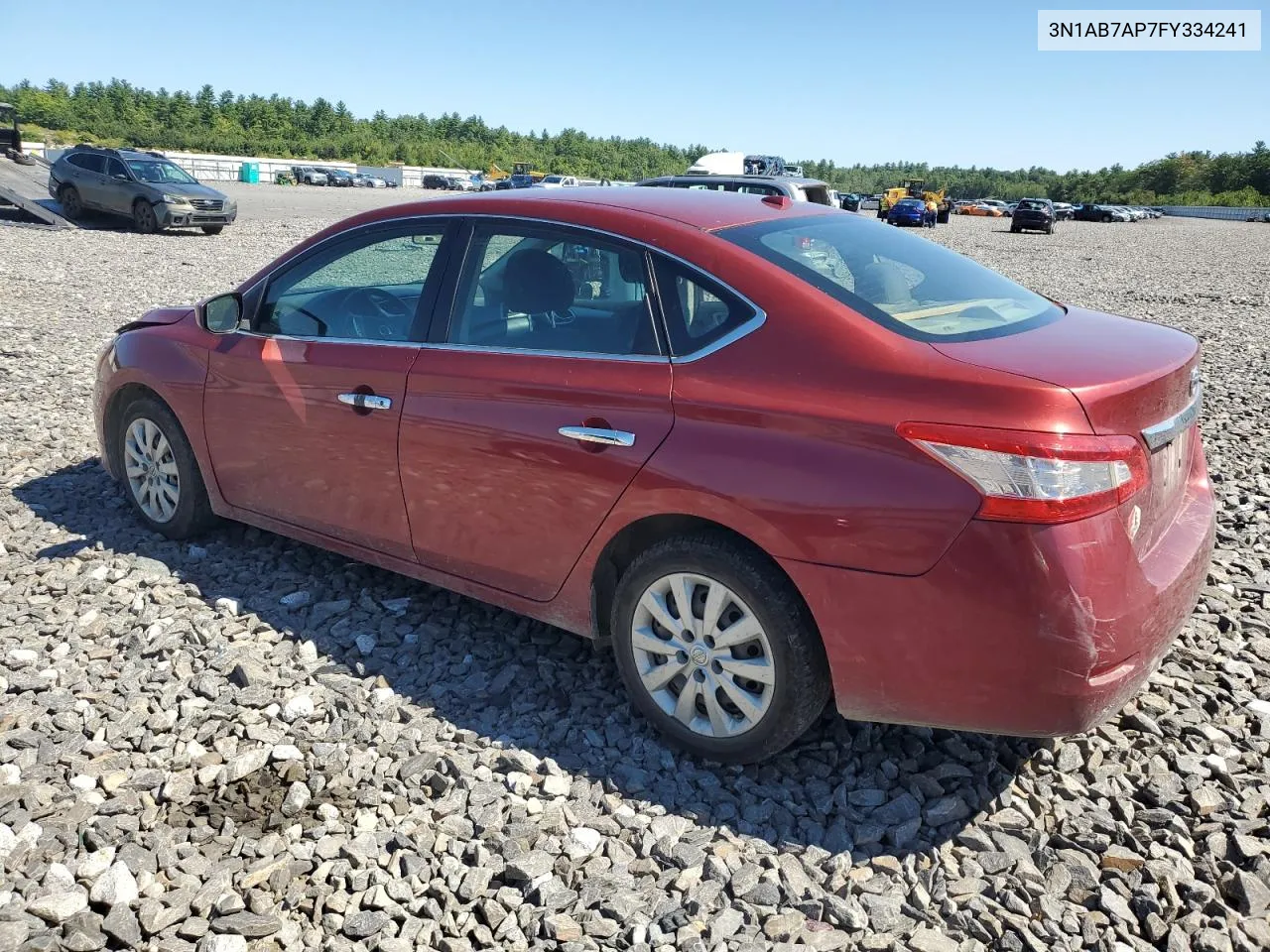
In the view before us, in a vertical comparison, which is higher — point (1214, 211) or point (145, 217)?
point (1214, 211)

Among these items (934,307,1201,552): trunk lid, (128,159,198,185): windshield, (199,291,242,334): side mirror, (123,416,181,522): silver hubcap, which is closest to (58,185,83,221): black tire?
(128,159,198,185): windshield

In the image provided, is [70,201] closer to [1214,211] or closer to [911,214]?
[911,214]

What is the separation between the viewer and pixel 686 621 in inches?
126

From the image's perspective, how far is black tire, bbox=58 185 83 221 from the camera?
23.5m

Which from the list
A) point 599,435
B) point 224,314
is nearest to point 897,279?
point 599,435

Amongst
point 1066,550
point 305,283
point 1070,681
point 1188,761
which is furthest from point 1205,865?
point 305,283

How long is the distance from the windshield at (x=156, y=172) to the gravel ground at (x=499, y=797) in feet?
70.5

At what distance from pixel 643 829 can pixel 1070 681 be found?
1.27 meters

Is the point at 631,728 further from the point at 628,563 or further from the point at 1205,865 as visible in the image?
the point at 1205,865

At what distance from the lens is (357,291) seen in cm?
426

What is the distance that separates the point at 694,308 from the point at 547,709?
1.52 metres

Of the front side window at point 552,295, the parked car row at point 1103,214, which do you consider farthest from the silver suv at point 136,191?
the parked car row at point 1103,214

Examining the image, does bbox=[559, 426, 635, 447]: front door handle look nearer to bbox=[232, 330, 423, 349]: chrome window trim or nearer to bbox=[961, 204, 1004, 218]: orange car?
bbox=[232, 330, 423, 349]: chrome window trim

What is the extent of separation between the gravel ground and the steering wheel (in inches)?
46.6
